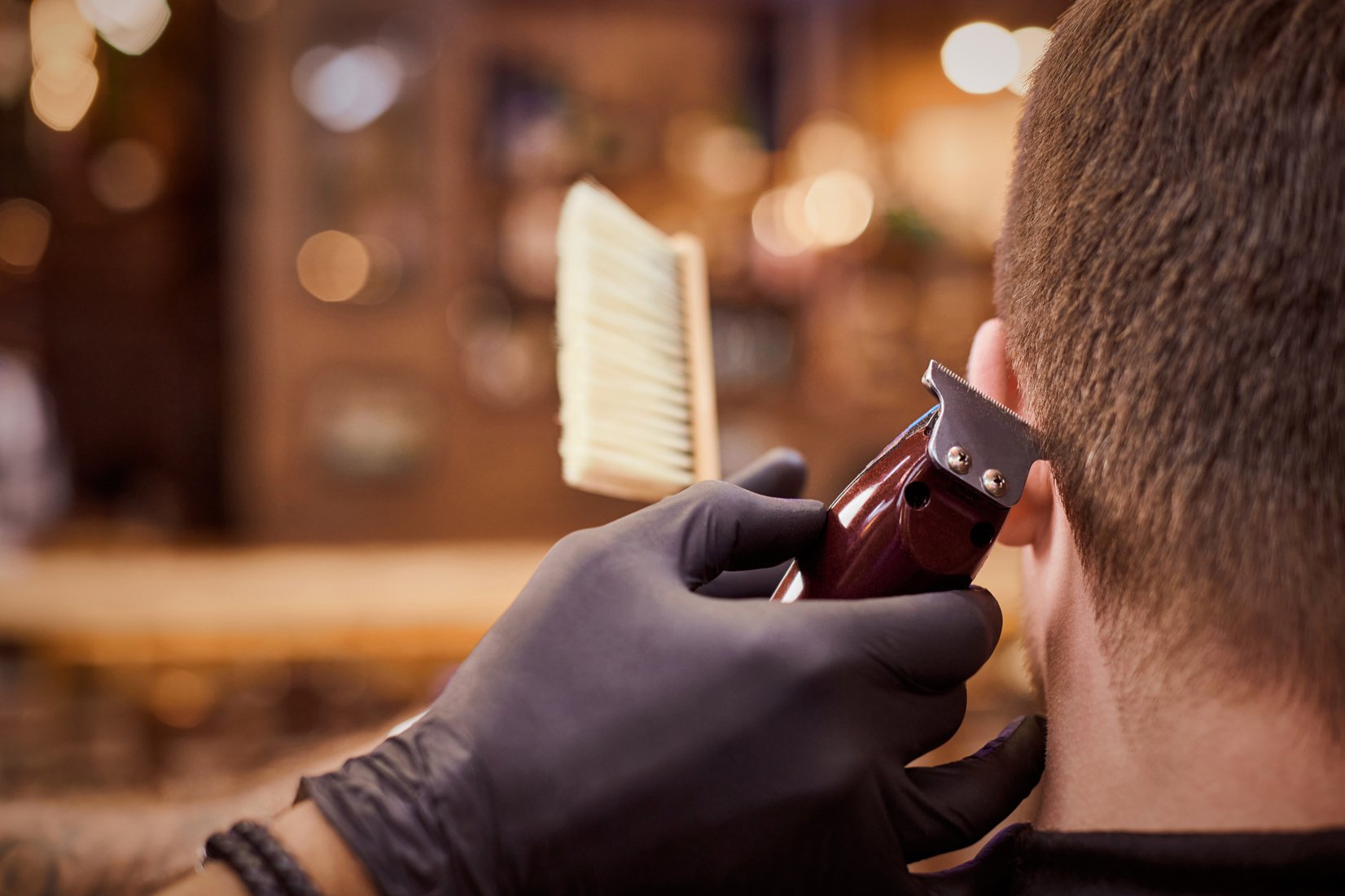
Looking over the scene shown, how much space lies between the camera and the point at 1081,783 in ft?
2.09

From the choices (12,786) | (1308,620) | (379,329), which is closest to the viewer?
(1308,620)

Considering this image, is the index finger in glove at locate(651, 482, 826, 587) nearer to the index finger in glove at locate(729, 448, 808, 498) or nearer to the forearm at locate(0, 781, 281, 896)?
the index finger in glove at locate(729, 448, 808, 498)

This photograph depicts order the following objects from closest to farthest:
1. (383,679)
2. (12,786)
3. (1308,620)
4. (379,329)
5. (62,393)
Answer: (1308,620) → (12,786) → (383,679) → (379,329) → (62,393)

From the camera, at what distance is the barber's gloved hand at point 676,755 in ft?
1.92

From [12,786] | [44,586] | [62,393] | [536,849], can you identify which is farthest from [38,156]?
[536,849]

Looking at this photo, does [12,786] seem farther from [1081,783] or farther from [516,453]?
[1081,783]

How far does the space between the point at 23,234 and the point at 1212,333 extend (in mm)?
4135

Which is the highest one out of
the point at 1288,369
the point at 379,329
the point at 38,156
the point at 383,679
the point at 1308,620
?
the point at 38,156

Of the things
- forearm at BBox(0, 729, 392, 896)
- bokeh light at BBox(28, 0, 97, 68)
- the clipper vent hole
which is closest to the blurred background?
bokeh light at BBox(28, 0, 97, 68)

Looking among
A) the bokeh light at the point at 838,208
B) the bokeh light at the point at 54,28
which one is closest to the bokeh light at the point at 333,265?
the bokeh light at the point at 54,28

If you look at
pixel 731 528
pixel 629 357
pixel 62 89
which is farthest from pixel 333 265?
pixel 731 528

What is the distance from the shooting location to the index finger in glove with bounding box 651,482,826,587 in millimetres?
664

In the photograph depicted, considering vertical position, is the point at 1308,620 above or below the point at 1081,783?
above

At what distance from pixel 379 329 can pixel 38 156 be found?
1424 mm
